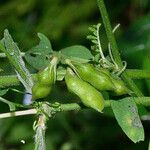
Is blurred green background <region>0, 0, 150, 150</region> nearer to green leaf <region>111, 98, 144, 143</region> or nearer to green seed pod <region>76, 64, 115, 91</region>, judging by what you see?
green leaf <region>111, 98, 144, 143</region>

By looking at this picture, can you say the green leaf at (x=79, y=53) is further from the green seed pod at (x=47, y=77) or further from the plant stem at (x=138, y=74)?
the green seed pod at (x=47, y=77)

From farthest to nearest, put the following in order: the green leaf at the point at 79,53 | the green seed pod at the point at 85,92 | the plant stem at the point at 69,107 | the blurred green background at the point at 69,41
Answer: the blurred green background at the point at 69,41
the green leaf at the point at 79,53
the plant stem at the point at 69,107
the green seed pod at the point at 85,92

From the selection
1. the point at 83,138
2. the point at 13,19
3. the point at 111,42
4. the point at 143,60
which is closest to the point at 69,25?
the point at 13,19

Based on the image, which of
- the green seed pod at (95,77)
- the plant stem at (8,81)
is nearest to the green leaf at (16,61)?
the plant stem at (8,81)

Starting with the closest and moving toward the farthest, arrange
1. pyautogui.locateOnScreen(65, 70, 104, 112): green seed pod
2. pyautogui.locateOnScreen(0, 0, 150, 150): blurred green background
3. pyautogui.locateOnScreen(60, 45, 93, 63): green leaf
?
1. pyautogui.locateOnScreen(65, 70, 104, 112): green seed pod
2. pyautogui.locateOnScreen(60, 45, 93, 63): green leaf
3. pyautogui.locateOnScreen(0, 0, 150, 150): blurred green background

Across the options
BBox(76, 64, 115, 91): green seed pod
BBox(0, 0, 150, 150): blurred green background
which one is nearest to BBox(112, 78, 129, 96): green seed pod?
BBox(76, 64, 115, 91): green seed pod
